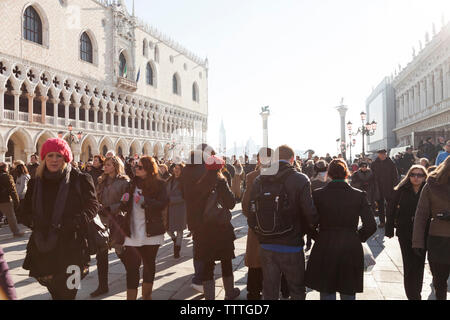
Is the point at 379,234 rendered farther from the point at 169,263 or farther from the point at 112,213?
the point at 112,213

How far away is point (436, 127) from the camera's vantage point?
35.2 meters

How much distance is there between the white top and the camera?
362 cm

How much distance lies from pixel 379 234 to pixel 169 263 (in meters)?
4.78

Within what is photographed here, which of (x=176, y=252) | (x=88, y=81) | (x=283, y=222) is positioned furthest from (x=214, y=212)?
(x=88, y=81)

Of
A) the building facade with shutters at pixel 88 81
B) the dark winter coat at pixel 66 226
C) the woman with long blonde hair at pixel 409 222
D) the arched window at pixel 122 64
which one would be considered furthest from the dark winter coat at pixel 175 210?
the arched window at pixel 122 64

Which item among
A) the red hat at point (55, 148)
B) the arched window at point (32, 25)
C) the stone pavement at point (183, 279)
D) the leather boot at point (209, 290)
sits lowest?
the stone pavement at point (183, 279)

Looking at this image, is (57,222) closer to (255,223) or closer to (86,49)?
(255,223)

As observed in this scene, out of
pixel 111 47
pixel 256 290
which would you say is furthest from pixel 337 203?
pixel 111 47

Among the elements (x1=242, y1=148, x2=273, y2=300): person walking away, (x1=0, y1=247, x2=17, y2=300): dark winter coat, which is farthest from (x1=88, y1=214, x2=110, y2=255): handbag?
(x1=242, y1=148, x2=273, y2=300): person walking away

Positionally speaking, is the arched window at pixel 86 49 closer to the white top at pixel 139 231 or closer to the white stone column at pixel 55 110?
the white stone column at pixel 55 110

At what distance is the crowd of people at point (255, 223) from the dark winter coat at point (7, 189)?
5141 mm

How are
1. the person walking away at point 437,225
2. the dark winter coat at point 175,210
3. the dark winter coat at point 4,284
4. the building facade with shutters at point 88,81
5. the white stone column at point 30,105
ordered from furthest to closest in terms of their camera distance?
the white stone column at point 30,105
the building facade with shutters at point 88,81
the dark winter coat at point 175,210
the person walking away at point 437,225
the dark winter coat at point 4,284

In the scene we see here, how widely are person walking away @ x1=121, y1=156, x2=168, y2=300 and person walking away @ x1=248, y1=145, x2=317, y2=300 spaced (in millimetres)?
1058

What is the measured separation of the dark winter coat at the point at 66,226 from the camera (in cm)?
290
